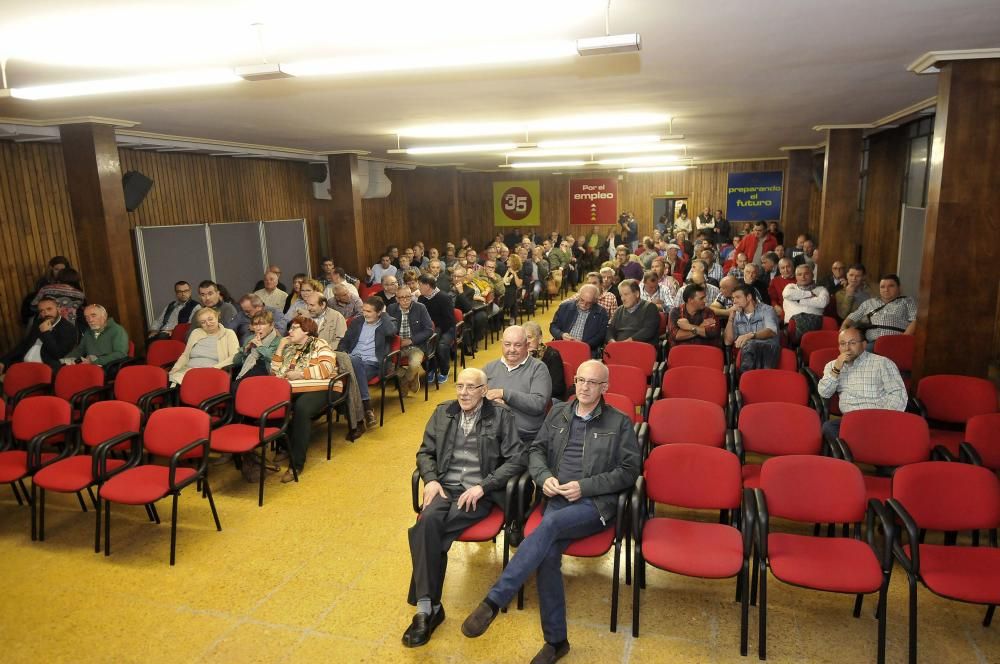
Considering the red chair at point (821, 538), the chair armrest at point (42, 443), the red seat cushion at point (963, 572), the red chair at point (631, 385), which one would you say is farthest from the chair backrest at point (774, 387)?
the chair armrest at point (42, 443)

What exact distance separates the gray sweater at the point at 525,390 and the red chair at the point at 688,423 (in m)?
0.74

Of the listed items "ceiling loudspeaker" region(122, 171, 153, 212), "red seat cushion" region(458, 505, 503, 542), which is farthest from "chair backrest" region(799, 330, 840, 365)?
"ceiling loudspeaker" region(122, 171, 153, 212)

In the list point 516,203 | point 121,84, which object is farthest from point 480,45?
point 516,203

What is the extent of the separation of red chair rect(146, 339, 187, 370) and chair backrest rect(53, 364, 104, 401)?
3.20 feet

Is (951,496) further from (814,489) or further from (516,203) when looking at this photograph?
(516,203)

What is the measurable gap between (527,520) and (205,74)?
2992mm

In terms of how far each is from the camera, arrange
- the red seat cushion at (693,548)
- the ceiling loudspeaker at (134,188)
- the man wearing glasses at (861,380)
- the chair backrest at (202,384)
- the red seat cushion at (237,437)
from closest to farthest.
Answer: the red seat cushion at (693,548), the man wearing glasses at (861,380), the red seat cushion at (237,437), the chair backrest at (202,384), the ceiling loudspeaker at (134,188)

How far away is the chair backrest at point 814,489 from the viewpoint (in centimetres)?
345

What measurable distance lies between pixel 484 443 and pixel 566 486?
60 cm

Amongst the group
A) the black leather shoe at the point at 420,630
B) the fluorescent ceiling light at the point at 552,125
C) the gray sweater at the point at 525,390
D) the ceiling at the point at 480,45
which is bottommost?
the black leather shoe at the point at 420,630

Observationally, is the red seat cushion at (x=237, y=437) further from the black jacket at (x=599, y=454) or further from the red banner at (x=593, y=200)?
the red banner at (x=593, y=200)

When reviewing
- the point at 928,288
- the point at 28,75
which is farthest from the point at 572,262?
the point at 28,75

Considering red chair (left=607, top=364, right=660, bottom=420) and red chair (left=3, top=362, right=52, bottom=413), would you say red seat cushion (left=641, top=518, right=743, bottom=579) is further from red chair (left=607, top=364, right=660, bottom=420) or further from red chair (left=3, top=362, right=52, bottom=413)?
red chair (left=3, top=362, right=52, bottom=413)

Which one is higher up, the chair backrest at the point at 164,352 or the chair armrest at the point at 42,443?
the chair backrest at the point at 164,352
